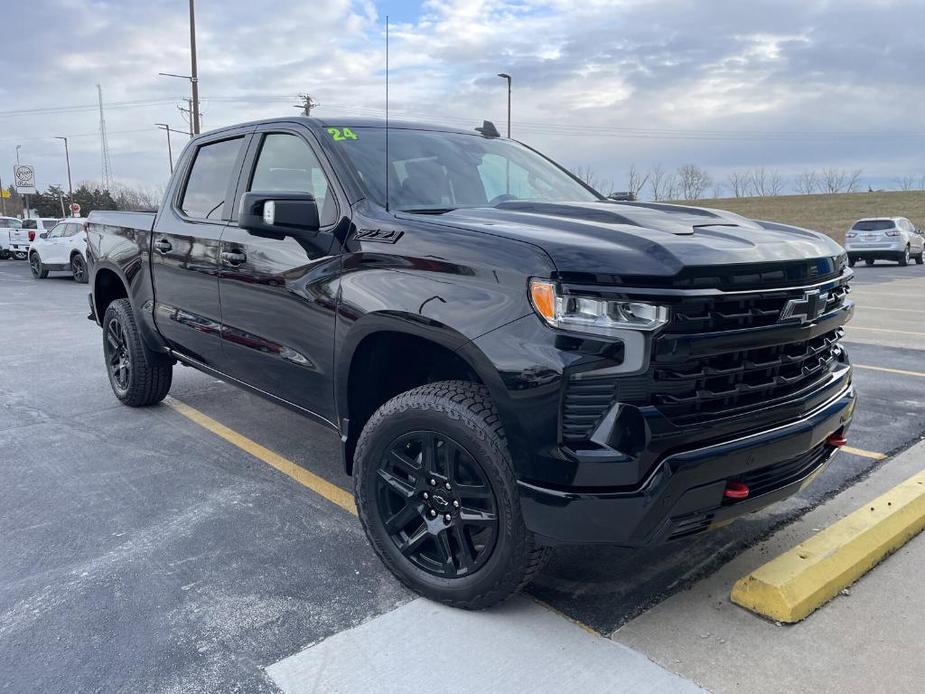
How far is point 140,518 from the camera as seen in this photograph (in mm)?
3688

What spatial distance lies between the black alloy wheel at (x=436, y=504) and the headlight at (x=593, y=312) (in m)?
0.61

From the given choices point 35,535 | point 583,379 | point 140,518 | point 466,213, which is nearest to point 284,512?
point 140,518

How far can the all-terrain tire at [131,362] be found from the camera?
533 centimetres

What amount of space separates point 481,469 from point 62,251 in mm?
19687

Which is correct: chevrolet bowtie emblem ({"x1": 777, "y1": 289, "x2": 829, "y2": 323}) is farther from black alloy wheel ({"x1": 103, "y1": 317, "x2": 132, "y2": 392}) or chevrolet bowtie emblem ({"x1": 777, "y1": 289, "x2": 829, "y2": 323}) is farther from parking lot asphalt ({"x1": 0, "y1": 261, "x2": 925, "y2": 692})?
black alloy wheel ({"x1": 103, "y1": 317, "x2": 132, "y2": 392})

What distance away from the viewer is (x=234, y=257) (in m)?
3.89

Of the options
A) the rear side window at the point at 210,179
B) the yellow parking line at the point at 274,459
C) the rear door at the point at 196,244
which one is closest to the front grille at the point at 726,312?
the yellow parking line at the point at 274,459

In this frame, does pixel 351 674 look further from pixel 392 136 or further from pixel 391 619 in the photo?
pixel 392 136

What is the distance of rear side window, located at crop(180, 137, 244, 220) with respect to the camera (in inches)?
168

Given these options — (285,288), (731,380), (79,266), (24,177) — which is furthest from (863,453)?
(24,177)

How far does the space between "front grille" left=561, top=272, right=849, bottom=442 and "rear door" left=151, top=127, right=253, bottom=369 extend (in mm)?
2544

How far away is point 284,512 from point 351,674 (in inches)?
56.8

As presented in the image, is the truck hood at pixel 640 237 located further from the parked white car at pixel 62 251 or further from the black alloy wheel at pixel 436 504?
the parked white car at pixel 62 251

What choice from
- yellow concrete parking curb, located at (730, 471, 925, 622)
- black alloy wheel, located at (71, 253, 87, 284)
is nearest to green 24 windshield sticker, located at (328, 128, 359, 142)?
yellow concrete parking curb, located at (730, 471, 925, 622)
